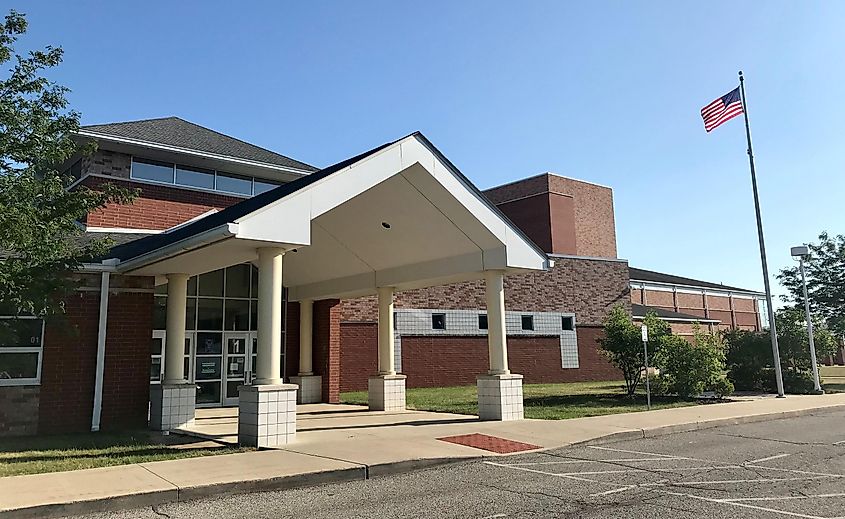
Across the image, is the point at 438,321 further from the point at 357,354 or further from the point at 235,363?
the point at 235,363

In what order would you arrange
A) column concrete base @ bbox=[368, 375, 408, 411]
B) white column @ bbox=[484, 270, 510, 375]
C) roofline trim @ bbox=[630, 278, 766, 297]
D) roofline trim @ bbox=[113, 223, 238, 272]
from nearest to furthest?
roofline trim @ bbox=[113, 223, 238, 272] < white column @ bbox=[484, 270, 510, 375] < column concrete base @ bbox=[368, 375, 408, 411] < roofline trim @ bbox=[630, 278, 766, 297]

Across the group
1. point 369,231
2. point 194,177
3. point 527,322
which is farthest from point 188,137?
point 527,322

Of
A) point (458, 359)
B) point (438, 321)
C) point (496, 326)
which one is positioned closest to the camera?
point (496, 326)

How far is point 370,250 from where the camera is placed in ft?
55.7

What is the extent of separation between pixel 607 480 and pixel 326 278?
12417mm

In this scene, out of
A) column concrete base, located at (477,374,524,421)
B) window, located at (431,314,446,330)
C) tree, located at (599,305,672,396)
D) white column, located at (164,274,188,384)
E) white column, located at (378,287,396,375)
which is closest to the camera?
white column, located at (164,274,188,384)

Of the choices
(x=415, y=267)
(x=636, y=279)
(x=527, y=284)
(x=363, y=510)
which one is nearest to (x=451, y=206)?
(x=415, y=267)

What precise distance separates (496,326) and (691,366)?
8217 mm

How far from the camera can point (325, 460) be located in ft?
32.0

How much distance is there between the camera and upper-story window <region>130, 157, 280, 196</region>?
19.6 m

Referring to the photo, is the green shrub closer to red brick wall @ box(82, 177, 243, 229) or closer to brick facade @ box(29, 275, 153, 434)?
brick facade @ box(29, 275, 153, 434)

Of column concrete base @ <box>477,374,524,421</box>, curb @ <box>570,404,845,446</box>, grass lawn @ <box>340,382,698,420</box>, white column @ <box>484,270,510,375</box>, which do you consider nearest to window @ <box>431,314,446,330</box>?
grass lawn @ <box>340,382,698,420</box>

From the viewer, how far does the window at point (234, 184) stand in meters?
21.0

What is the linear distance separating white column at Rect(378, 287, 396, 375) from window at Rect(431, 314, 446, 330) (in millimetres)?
8792
